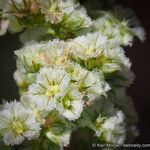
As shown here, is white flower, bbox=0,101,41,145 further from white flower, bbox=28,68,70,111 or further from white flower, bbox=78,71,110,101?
white flower, bbox=78,71,110,101

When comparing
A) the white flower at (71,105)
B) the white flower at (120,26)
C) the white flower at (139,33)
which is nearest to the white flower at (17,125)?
the white flower at (71,105)

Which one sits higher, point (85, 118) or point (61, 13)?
point (61, 13)

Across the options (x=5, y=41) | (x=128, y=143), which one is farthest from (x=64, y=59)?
(x=5, y=41)

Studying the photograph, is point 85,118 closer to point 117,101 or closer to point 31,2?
point 117,101

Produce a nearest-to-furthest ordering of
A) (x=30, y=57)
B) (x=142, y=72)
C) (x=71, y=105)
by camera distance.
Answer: (x=71, y=105)
(x=30, y=57)
(x=142, y=72)

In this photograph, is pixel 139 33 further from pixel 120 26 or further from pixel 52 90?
pixel 52 90

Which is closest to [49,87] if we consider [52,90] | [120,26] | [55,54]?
[52,90]
